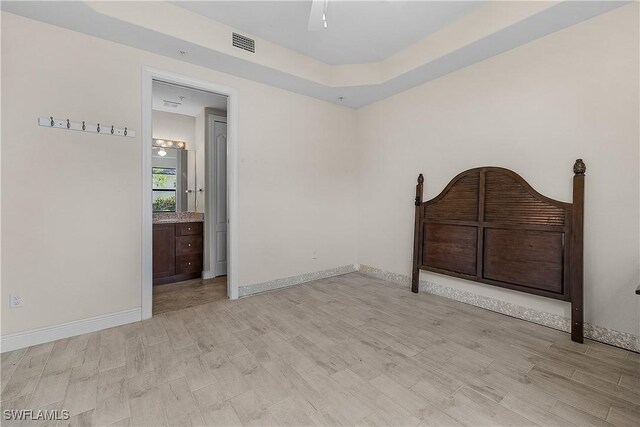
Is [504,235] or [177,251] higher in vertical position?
[504,235]

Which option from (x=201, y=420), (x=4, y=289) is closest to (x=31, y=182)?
(x=4, y=289)

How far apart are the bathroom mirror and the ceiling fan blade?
3.62 m

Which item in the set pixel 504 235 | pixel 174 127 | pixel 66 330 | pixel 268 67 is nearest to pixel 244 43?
pixel 268 67

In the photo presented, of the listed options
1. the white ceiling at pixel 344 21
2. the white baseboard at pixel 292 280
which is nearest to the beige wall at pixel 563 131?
the white ceiling at pixel 344 21

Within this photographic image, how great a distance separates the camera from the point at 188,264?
4.43m

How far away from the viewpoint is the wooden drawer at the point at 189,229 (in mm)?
4329

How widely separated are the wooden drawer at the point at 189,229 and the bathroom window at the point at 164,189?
73 centimetres

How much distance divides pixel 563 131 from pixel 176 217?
5.15 meters

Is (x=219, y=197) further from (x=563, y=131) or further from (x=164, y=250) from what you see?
(x=563, y=131)

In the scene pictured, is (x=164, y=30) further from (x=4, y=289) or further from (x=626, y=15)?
(x=626, y=15)

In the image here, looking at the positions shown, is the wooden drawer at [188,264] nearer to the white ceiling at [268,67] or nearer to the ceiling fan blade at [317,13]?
the white ceiling at [268,67]

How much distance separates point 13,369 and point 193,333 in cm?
119

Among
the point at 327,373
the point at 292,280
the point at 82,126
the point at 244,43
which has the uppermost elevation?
the point at 244,43

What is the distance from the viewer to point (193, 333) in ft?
8.56
